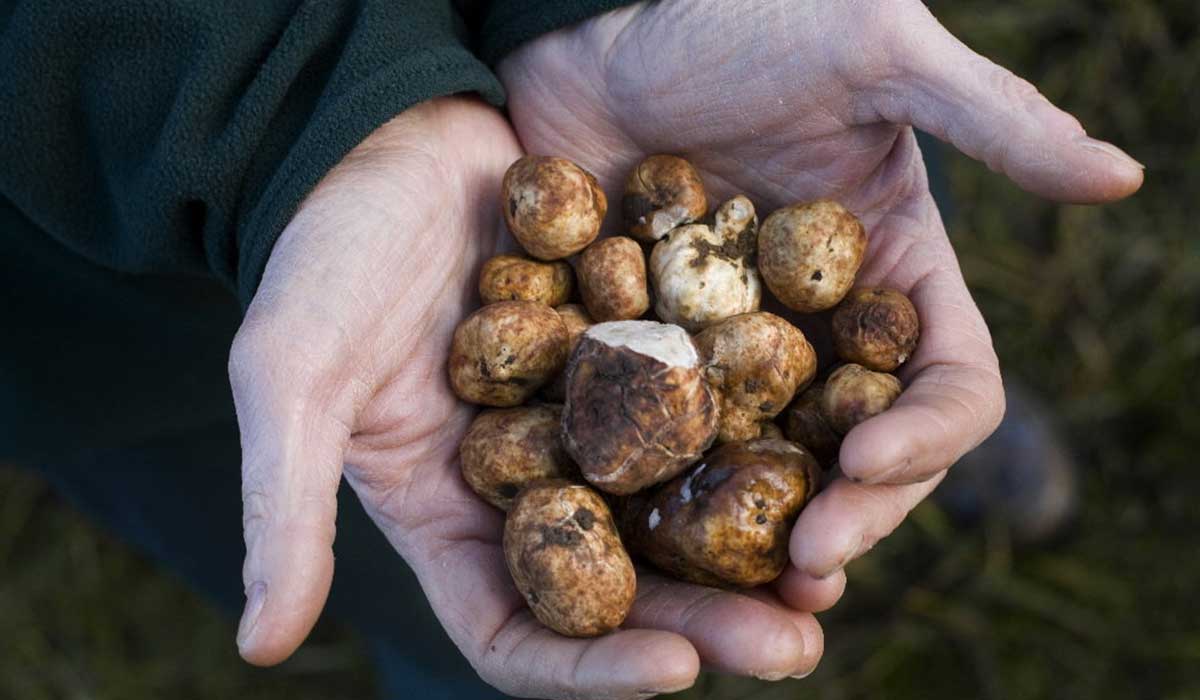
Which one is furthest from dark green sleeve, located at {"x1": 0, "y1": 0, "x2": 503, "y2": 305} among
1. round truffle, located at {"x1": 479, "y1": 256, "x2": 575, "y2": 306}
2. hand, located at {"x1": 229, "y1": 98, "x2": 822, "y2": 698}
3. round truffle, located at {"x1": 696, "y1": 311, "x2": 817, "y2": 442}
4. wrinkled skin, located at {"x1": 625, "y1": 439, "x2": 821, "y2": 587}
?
wrinkled skin, located at {"x1": 625, "y1": 439, "x2": 821, "y2": 587}

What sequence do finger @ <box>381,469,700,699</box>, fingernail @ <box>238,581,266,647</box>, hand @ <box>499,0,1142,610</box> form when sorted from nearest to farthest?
fingernail @ <box>238,581,266,647</box> < finger @ <box>381,469,700,699</box> < hand @ <box>499,0,1142,610</box>

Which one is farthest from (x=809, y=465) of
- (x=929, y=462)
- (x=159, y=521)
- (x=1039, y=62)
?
(x=1039, y=62)

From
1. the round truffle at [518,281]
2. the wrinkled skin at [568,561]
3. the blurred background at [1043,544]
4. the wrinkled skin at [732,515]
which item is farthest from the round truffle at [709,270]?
the blurred background at [1043,544]

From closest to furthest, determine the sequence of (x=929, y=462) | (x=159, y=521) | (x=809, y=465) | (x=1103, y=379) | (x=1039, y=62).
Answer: (x=929, y=462), (x=809, y=465), (x=159, y=521), (x=1103, y=379), (x=1039, y=62)

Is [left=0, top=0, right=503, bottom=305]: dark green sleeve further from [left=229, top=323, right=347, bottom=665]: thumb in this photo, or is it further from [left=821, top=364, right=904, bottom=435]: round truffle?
[left=821, top=364, right=904, bottom=435]: round truffle

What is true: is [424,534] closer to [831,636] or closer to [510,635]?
[510,635]
